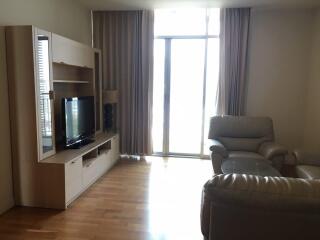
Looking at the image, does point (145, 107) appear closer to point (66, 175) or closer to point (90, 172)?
point (90, 172)

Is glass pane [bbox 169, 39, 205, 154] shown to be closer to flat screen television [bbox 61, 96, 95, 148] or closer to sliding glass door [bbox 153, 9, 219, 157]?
sliding glass door [bbox 153, 9, 219, 157]

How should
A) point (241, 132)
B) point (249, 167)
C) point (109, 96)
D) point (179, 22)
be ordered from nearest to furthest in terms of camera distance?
point (249, 167), point (241, 132), point (109, 96), point (179, 22)

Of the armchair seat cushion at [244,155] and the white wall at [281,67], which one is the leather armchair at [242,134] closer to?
the armchair seat cushion at [244,155]

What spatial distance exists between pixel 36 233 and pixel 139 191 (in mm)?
1341

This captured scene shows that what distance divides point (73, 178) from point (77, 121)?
→ 0.83 meters

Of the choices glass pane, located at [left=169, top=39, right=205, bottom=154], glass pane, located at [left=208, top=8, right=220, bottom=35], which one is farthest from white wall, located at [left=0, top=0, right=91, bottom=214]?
glass pane, located at [left=208, top=8, right=220, bottom=35]

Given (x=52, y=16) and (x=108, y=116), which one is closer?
(x=52, y=16)

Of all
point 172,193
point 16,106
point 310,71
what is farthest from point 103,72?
point 310,71

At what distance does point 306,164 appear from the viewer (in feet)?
10.5

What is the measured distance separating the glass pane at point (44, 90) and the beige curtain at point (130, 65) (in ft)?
6.28

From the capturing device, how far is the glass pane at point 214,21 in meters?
4.62

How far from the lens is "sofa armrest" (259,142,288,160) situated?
3525 millimetres

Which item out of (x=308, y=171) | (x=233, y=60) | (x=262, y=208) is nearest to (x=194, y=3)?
(x=233, y=60)

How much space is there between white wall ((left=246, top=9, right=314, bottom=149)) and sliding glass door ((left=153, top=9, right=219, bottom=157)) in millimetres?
693
